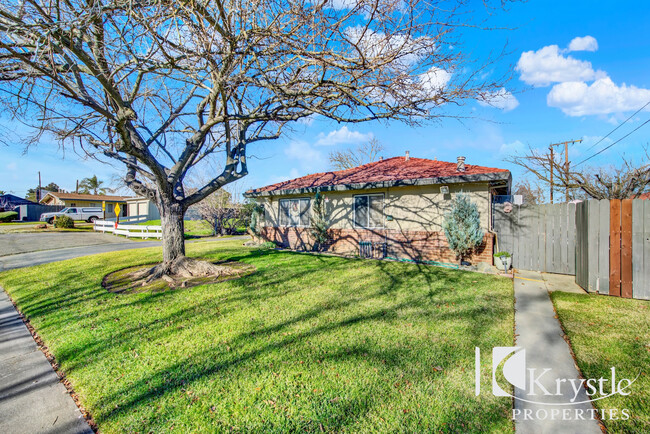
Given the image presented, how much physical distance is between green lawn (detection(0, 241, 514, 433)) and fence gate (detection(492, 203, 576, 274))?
8.21 ft

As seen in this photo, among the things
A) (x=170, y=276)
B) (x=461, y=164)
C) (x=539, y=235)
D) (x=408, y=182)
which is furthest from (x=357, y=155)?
(x=170, y=276)

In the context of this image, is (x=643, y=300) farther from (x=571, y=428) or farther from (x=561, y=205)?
(x=571, y=428)

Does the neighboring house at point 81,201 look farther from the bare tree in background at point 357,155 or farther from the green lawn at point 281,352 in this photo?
the green lawn at point 281,352

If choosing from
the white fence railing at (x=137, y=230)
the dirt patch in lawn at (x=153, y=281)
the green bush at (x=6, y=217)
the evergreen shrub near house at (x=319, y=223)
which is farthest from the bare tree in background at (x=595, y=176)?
the green bush at (x=6, y=217)

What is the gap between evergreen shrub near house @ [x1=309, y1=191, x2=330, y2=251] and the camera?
1144cm

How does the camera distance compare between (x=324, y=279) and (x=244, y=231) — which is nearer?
(x=324, y=279)

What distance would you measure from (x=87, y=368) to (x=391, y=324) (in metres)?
3.77

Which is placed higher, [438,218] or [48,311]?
[438,218]

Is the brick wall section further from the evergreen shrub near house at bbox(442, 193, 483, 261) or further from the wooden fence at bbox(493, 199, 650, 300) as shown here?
the wooden fence at bbox(493, 199, 650, 300)

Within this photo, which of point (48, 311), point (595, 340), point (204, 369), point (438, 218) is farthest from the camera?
point (438, 218)

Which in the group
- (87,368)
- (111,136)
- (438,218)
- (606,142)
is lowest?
(87,368)

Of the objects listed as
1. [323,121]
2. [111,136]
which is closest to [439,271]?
[323,121]

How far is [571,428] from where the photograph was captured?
2166 millimetres

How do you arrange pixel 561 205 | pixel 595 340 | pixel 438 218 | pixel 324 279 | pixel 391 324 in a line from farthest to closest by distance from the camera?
1. pixel 438 218
2. pixel 561 205
3. pixel 324 279
4. pixel 391 324
5. pixel 595 340
